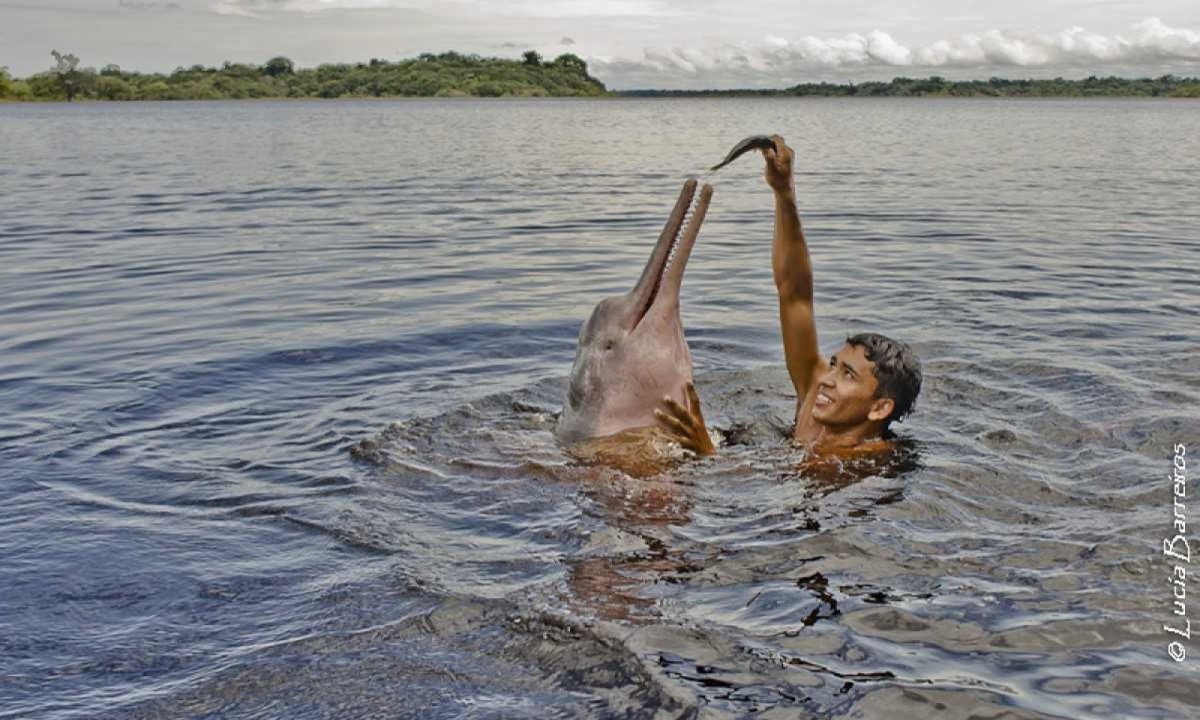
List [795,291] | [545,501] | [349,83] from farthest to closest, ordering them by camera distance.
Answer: [349,83], [795,291], [545,501]

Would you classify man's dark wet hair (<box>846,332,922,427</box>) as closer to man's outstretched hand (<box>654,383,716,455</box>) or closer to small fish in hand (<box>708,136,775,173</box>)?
man's outstretched hand (<box>654,383,716,455</box>)

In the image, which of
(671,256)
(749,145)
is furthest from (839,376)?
(749,145)

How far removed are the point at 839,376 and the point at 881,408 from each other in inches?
12.6

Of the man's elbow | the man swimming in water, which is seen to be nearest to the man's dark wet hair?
the man swimming in water

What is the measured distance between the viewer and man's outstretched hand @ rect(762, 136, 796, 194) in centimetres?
658

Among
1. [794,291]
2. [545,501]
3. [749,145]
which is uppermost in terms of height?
Answer: [749,145]

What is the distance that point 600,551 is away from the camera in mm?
5988

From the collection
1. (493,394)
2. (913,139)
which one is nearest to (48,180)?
(493,394)

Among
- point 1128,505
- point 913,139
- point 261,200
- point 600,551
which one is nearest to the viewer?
point 600,551

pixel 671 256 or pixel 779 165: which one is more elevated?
pixel 779 165

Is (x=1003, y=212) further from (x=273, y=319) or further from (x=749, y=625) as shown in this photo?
(x=749, y=625)

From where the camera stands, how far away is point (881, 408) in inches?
295

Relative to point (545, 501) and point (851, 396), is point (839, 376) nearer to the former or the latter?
point (851, 396)

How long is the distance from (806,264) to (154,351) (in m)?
6.23
